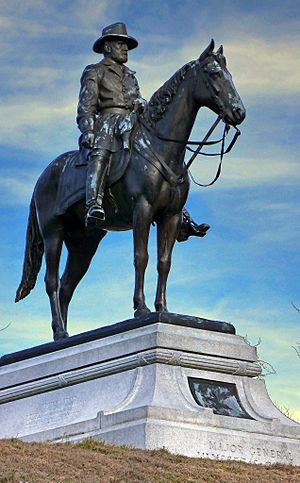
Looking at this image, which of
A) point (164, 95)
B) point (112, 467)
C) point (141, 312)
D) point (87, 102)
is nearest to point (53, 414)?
point (141, 312)

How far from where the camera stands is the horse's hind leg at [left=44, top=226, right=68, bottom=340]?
1947cm

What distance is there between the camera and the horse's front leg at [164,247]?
18406 mm

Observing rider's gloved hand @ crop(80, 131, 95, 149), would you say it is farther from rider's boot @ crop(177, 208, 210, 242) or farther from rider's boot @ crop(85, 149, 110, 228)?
rider's boot @ crop(177, 208, 210, 242)

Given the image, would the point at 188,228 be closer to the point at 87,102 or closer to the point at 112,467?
the point at 87,102

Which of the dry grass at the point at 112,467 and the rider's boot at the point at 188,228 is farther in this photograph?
the rider's boot at the point at 188,228

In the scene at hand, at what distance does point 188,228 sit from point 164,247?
1.06 metres

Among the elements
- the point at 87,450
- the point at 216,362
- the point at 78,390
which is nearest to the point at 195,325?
the point at 216,362

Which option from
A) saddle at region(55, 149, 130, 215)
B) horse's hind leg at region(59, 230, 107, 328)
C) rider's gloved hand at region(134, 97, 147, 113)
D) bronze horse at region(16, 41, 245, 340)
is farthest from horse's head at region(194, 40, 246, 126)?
horse's hind leg at region(59, 230, 107, 328)

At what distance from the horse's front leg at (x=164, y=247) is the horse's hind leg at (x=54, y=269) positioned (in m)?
1.67

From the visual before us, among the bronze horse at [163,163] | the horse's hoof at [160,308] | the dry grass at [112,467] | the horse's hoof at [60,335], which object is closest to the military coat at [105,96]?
the bronze horse at [163,163]

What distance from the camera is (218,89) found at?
699 inches

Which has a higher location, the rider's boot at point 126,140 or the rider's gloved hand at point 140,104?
the rider's gloved hand at point 140,104

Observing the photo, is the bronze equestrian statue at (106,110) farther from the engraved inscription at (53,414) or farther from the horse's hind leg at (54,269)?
the engraved inscription at (53,414)

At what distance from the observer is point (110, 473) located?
14703mm
